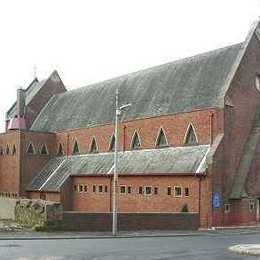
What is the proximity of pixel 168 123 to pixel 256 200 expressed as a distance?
1035 cm

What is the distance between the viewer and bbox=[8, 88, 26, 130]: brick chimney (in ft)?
241

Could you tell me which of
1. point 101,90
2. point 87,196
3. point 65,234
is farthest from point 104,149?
point 65,234

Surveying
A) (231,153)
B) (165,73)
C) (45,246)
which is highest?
(165,73)

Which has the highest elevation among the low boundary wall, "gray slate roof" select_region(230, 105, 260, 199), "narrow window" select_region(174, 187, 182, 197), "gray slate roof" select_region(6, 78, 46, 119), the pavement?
"gray slate roof" select_region(6, 78, 46, 119)

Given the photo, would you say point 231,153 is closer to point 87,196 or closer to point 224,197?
point 224,197

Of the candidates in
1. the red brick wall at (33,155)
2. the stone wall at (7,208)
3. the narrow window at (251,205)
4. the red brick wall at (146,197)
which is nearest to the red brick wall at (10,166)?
the red brick wall at (33,155)

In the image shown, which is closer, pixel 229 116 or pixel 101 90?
pixel 229 116

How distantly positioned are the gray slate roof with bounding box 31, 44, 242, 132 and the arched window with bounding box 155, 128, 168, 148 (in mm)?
1834

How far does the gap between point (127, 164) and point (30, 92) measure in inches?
1251

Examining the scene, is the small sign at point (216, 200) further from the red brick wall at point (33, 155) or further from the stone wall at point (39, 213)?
the red brick wall at point (33, 155)

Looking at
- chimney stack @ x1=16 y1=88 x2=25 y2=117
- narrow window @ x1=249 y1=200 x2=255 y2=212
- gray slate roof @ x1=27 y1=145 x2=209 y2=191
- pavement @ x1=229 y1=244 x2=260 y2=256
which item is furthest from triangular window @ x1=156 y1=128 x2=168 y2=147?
chimney stack @ x1=16 y1=88 x2=25 y2=117

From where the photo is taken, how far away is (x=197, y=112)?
150ft

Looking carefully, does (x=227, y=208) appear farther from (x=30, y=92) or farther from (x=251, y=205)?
(x=30, y=92)

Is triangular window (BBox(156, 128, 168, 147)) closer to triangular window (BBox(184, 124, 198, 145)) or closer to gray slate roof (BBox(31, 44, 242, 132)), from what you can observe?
gray slate roof (BBox(31, 44, 242, 132))
